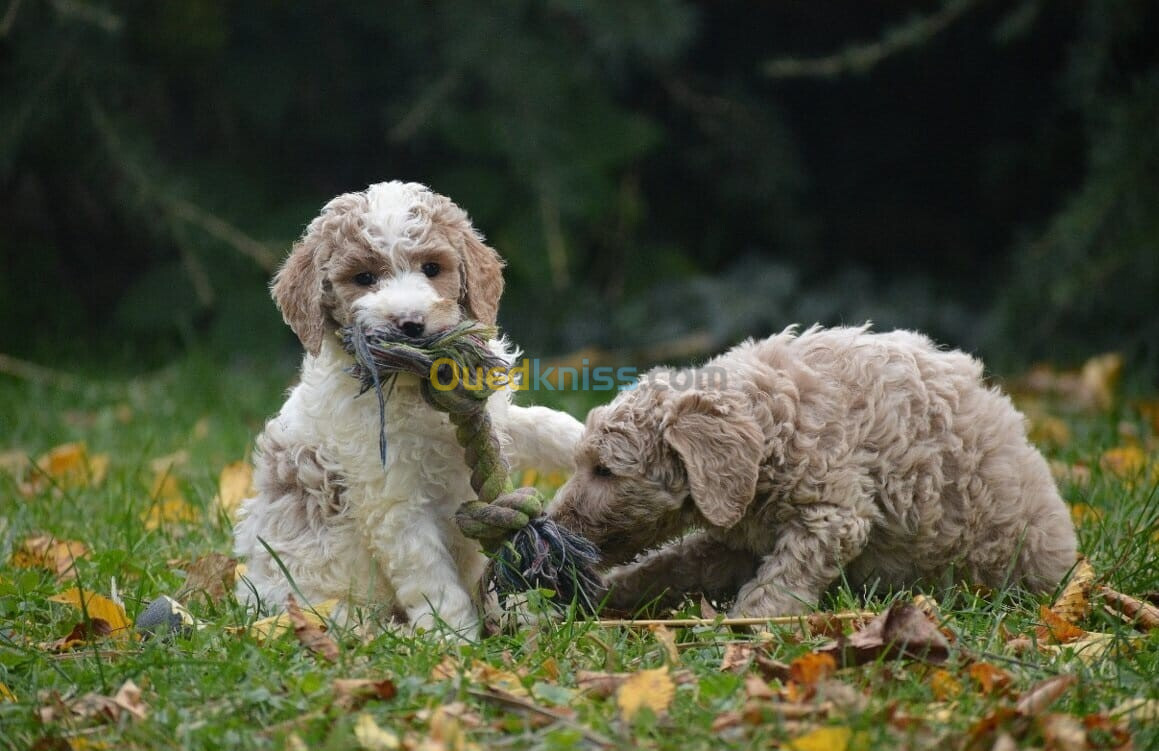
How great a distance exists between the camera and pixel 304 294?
11.6 feet

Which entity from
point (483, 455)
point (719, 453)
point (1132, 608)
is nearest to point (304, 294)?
point (483, 455)

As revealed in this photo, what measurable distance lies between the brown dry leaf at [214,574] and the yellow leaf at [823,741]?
200 cm

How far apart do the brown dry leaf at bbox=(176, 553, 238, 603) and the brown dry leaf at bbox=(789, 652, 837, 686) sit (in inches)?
71.5

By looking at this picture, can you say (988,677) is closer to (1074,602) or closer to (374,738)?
(1074,602)

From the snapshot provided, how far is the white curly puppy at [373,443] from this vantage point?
3396 millimetres

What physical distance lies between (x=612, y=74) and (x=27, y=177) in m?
3.45

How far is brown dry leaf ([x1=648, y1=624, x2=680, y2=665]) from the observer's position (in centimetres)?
297

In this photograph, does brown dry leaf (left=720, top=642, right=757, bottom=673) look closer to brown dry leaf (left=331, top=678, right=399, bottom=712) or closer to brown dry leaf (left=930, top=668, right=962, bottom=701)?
brown dry leaf (left=930, top=668, right=962, bottom=701)

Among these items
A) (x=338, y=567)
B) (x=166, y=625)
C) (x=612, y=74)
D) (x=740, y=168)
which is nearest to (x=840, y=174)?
(x=740, y=168)

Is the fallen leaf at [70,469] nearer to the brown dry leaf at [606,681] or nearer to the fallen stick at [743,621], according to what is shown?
the fallen stick at [743,621]

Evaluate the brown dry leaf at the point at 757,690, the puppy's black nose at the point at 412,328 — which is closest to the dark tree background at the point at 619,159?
the puppy's black nose at the point at 412,328

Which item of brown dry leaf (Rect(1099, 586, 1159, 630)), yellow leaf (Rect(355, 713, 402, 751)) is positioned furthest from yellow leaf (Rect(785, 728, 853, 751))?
brown dry leaf (Rect(1099, 586, 1159, 630))

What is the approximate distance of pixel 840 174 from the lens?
8273 millimetres

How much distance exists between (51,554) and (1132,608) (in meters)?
3.30
